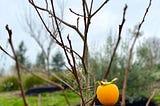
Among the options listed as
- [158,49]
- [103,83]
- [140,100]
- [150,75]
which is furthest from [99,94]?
[158,49]

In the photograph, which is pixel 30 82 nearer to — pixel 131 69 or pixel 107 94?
pixel 131 69

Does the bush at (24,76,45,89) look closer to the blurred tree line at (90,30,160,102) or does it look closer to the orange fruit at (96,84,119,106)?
the blurred tree line at (90,30,160,102)

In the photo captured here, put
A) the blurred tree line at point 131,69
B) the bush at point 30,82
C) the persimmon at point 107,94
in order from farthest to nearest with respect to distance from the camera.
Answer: the bush at point 30,82
the blurred tree line at point 131,69
the persimmon at point 107,94

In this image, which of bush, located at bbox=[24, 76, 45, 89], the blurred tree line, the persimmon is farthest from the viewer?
bush, located at bbox=[24, 76, 45, 89]

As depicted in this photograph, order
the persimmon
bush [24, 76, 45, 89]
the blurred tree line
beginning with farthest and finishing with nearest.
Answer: bush [24, 76, 45, 89], the blurred tree line, the persimmon

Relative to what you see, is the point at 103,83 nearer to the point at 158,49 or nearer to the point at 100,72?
the point at 100,72

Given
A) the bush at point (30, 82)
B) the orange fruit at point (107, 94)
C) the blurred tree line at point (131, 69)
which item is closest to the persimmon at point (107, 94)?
the orange fruit at point (107, 94)

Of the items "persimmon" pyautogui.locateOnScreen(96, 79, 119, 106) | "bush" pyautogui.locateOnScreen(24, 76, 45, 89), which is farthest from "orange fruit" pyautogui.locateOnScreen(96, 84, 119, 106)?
"bush" pyautogui.locateOnScreen(24, 76, 45, 89)

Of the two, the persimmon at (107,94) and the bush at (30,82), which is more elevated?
the persimmon at (107,94)

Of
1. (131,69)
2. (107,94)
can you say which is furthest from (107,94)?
(131,69)

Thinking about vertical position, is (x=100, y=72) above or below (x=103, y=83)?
below

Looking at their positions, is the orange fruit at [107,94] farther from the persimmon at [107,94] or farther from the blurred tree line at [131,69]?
the blurred tree line at [131,69]
